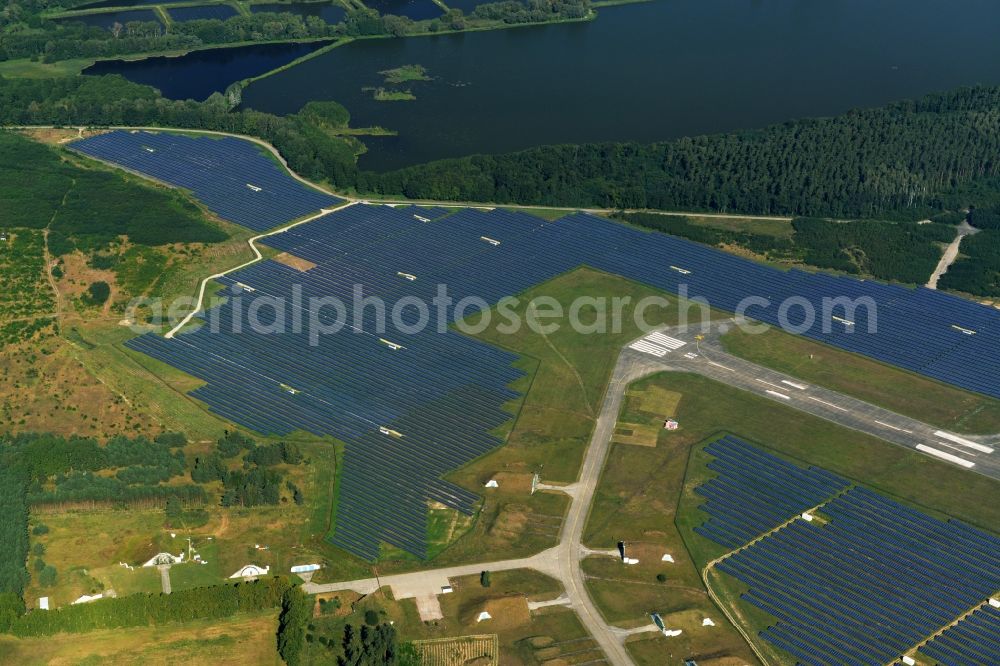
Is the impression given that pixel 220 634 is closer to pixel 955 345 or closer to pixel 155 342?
pixel 155 342

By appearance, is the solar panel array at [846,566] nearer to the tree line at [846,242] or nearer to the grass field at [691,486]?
the grass field at [691,486]

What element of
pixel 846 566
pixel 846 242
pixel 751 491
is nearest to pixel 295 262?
pixel 751 491

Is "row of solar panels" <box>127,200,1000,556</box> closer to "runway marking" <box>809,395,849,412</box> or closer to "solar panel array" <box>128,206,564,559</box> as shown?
"solar panel array" <box>128,206,564,559</box>

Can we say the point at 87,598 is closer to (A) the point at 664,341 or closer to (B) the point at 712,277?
(A) the point at 664,341

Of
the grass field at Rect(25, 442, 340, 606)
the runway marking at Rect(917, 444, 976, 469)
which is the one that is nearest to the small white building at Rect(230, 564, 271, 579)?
the grass field at Rect(25, 442, 340, 606)

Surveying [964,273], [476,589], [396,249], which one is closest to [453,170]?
[396,249]

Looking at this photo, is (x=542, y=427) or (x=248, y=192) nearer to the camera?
(x=542, y=427)
